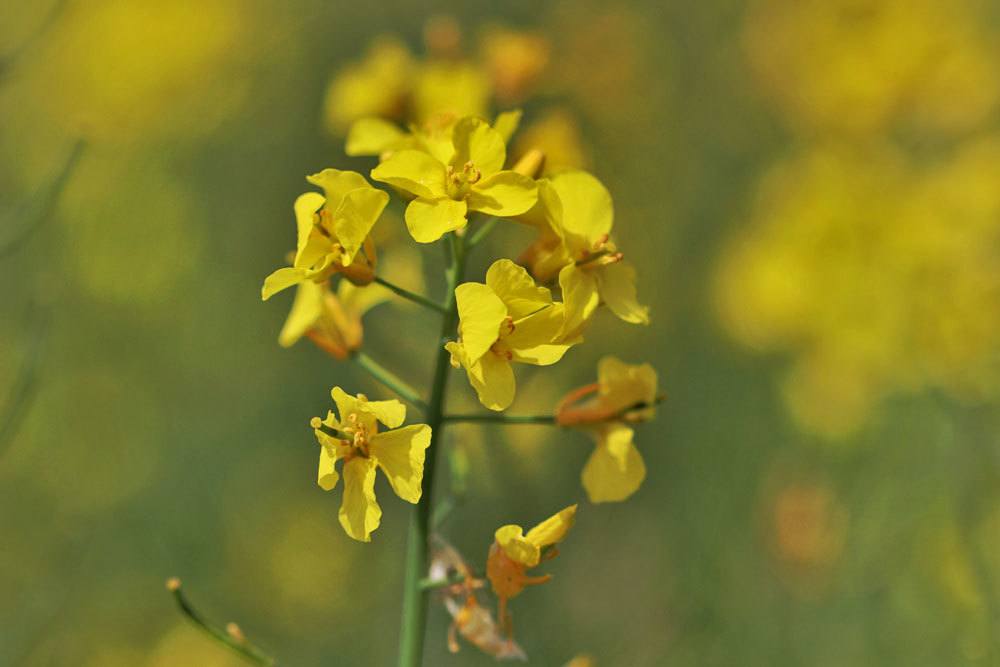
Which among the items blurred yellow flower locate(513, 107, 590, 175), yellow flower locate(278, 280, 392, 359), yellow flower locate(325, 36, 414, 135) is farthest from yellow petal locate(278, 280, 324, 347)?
yellow flower locate(325, 36, 414, 135)

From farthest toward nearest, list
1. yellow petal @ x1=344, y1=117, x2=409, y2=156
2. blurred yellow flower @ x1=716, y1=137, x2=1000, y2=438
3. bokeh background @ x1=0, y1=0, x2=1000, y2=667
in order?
1. blurred yellow flower @ x1=716, y1=137, x2=1000, y2=438
2. bokeh background @ x1=0, y1=0, x2=1000, y2=667
3. yellow petal @ x1=344, y1=117, x2=409, y2=156

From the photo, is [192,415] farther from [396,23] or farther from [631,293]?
[631,293]

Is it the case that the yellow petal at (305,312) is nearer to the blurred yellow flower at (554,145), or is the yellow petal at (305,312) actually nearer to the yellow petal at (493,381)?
the yellow petal at (493,381)

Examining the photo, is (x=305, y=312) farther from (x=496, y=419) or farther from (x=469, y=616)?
(x=469, y=616)

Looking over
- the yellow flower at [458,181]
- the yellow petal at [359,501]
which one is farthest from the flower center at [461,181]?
the yellow petal at [359,501]

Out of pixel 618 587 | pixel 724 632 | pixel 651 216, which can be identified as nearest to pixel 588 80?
pixel 651 216

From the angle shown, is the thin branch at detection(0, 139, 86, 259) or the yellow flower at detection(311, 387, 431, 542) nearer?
the yellow flower at detection(311, 387, 431, 542)

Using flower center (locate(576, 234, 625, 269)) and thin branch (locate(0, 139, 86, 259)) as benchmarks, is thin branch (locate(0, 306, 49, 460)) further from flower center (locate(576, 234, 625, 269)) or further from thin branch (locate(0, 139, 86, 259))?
flower center (locate(576, 234, 625, 269))
